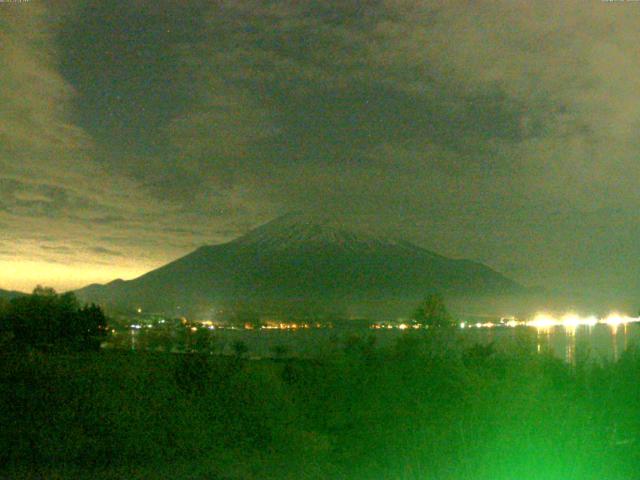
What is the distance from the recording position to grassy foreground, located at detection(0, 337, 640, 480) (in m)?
11.8

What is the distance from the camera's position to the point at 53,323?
47875 mm

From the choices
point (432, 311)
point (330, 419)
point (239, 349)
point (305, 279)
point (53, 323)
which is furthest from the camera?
point (305, 279)

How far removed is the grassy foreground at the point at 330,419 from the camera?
11.8 metres

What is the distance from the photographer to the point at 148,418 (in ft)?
44.8

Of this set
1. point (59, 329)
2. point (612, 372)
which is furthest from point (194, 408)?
point (59, 329)

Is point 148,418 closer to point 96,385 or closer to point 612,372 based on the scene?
point 96,385

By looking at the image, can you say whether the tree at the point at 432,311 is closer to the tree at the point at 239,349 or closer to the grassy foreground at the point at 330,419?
the tree at the point at 239,349

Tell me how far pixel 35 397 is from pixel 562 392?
9422 mm

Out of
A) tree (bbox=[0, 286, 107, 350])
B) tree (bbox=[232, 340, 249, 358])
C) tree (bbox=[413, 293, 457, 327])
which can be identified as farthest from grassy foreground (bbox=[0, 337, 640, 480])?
tree (bbox=[0, 286, 107, 350])

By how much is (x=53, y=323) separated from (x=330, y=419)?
122 feet

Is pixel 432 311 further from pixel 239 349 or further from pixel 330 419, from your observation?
pixel 330 419

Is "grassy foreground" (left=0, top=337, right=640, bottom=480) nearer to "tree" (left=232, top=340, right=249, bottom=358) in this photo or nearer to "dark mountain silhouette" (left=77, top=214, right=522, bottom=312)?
"tree" (left=232, top=340, right=249, bottom=358)

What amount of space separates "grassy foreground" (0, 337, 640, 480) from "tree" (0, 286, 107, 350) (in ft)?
89.8

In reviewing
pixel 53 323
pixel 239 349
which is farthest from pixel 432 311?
pixel 53 323
